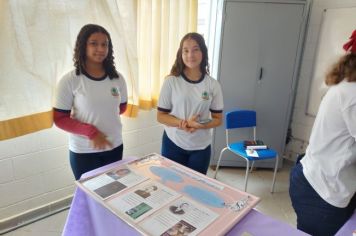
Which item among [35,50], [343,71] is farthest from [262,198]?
[35,50]

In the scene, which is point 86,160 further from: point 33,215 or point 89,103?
point 33,215

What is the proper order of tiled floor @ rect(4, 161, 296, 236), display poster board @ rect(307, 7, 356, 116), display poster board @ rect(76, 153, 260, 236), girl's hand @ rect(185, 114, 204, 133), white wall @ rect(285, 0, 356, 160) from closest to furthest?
display poster board @ rect(76, 153, 260, 236) < girl's hand @ rect(185, 114, 204, 133) < tiled floor @ rect(4, 161, 296, 236) < display poster board @ rect(307, 7, 356, 116) < white wall @ rect(285, 0, 356, 160)

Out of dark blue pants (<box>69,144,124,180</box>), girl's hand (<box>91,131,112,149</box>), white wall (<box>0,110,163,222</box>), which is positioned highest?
girl's hand (<box>91,131,112,149</box>)

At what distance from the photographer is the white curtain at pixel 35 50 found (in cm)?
159

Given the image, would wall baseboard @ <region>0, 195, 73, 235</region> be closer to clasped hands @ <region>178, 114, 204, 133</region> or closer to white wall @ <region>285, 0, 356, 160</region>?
clasped hands @ <region>178, 114, 204, 133</region>

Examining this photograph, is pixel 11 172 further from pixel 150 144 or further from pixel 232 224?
pixel 232 224

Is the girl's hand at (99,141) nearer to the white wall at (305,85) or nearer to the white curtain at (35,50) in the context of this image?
the white curtain at (35,50)

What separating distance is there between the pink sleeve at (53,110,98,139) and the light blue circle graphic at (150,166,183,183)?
42 cm

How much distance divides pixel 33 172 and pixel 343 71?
82.6 inches

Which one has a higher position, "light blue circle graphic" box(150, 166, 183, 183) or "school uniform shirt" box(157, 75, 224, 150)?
"school uniform shirt" box(157, 75, 224, 150)

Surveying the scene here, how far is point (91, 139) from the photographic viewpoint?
1455mm

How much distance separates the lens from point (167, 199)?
1.03m

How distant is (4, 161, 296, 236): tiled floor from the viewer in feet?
6.45

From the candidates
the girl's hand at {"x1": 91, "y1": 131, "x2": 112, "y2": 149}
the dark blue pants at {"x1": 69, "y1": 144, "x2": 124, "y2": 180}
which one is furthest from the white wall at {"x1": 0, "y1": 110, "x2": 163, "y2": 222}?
the girl's hand at {"x1": 91, "y1": 131, "x2": 112, "y2": 149}
